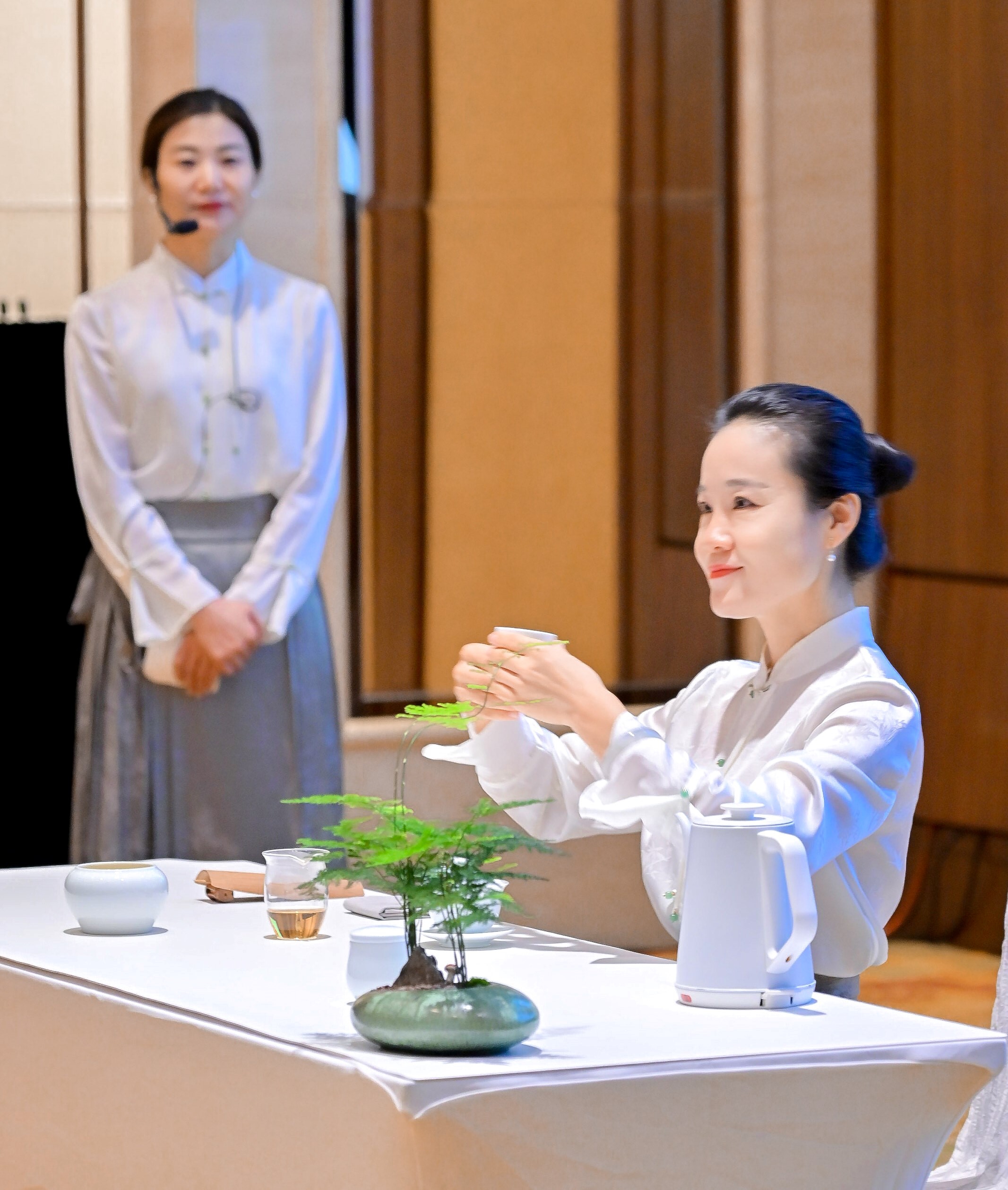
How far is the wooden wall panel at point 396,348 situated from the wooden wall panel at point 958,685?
1446 mm

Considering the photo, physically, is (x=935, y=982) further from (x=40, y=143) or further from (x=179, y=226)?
(x=40, y=143)

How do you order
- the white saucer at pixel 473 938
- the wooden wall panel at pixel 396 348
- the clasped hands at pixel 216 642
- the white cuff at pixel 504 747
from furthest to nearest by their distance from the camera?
1. the wooden wall panel at pixel 396 348
2. the clasped hands at pixel 216 642
3. the white cuff at pixel 504 747
4. the white saucer at pixel 473 938

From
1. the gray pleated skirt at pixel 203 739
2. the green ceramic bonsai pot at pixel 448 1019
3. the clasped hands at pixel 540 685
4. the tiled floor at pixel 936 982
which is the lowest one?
the tiled floor at pixel 936 982

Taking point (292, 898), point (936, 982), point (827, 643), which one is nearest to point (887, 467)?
point (827, 643)

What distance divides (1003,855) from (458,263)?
7.38 ft

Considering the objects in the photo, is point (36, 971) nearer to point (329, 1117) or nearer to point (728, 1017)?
point (329, 1117)

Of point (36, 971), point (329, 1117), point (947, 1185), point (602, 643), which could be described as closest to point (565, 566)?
point (602, 643)

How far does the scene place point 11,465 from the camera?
451 centimetres

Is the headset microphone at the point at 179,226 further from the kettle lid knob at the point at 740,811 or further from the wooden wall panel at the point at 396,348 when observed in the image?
the kettle lid knob at the point at 740,811

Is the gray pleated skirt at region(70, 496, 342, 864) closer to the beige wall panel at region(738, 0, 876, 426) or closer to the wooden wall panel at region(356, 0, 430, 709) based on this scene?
the wooden wall panel at region(356, 0, 430, 709)

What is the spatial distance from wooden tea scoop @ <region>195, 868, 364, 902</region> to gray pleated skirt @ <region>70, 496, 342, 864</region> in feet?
5.94

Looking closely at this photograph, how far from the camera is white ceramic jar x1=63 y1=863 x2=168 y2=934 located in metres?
2.12

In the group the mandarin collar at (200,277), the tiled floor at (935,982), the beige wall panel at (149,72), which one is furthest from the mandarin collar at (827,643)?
the beige wall panel at (149,72)

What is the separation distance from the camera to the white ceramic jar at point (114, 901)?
83.4 inches
